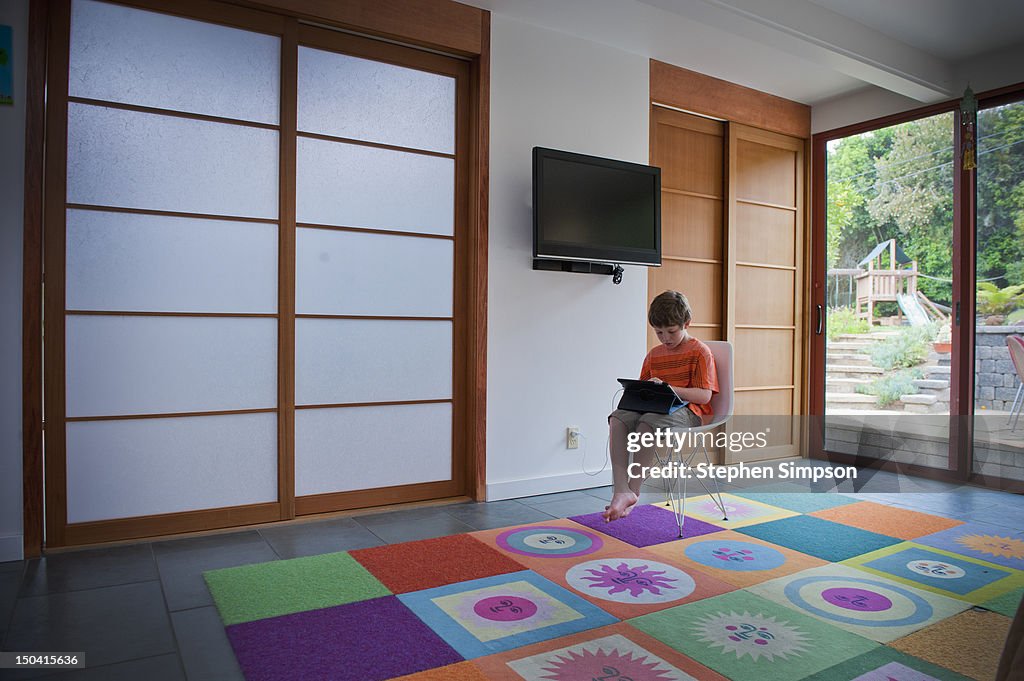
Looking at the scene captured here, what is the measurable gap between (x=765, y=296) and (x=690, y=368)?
217 centimetres

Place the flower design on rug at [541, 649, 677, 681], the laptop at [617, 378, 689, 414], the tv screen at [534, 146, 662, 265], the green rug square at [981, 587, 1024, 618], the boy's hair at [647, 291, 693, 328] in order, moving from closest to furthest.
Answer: the flower design on rug at [541, 649, 677, 681] < the green rug square at [981, 587, 1024, 618] < the laptop at [617, 378, 689, 414] < the boy's hair at [647, 291, 693, 328] < the tv screen at [534, 146, 662, 265]

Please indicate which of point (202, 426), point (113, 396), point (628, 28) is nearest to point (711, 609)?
point (202, 426)

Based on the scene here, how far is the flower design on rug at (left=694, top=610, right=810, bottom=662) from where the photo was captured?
1811mm

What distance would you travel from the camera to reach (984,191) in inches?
159

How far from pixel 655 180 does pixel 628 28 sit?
841 millimetres

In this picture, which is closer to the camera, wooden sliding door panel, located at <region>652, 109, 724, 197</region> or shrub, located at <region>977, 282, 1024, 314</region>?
shrub, located at <region>977, 282, 1024, 314</region>

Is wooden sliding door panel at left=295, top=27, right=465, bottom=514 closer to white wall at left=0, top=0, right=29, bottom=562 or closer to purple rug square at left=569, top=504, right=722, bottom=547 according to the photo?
purple rug square at left=569, top=504, right=722, bottom=547

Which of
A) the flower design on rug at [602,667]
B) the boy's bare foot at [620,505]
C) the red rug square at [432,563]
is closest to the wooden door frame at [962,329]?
the boy's bare foot at [620,505]

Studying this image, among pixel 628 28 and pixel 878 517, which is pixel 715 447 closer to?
pixel 878 517

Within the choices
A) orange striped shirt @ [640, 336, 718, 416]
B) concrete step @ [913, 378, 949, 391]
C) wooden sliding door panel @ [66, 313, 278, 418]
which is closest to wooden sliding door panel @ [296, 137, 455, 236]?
wooden sliding door panel @ [66, 313, 278, 418]

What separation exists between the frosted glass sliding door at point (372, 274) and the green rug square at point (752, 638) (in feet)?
5.59

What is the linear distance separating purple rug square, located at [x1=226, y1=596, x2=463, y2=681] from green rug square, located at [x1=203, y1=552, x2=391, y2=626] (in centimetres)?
7

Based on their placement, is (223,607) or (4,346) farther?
(4,346)

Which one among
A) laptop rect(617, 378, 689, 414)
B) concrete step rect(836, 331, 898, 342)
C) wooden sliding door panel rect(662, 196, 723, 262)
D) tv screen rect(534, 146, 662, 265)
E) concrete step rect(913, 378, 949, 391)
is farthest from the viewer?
concrete step rect(836, 331, 898, 342)
